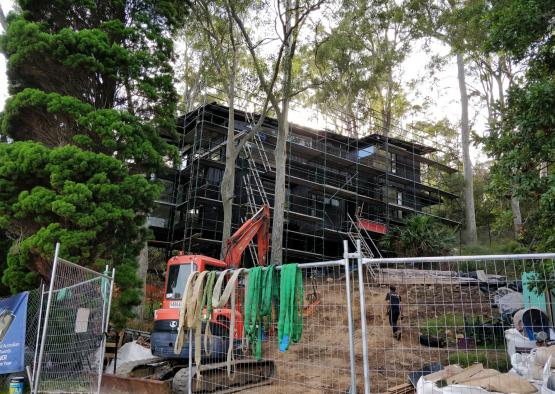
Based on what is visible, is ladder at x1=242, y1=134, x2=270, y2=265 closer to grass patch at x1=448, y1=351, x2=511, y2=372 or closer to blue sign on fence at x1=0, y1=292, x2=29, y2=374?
grass patch at x1=448, y1=351, x2=511, y2=372

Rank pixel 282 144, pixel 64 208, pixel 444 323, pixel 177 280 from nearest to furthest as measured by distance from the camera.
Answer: pixel 444 323
pixel 64 208
pixel 177 280
pixel 282 144

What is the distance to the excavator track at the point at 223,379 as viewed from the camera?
7.22 m

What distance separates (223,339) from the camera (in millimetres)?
7246

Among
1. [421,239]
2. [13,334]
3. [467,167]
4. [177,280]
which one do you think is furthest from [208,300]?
[467,167]

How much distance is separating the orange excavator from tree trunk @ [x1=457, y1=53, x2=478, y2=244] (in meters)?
19.8

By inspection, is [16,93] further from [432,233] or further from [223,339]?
[432,233]

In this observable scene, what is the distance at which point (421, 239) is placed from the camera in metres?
24.3

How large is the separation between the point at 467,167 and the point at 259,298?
2743 centimetres

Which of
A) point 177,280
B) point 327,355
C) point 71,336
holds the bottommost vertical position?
point 327,355

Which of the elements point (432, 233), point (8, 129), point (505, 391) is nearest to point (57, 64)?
point (8, 129)

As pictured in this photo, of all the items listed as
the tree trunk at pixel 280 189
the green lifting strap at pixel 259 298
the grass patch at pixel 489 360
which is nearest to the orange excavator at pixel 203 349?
the green lifting strap at pixel 259 298

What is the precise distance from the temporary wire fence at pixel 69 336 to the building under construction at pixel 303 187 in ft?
38.7

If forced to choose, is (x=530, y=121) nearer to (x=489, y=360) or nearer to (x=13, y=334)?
(x=489, y=360)

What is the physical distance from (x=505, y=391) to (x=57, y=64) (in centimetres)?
1164
